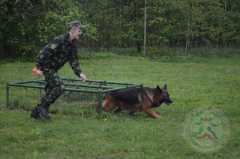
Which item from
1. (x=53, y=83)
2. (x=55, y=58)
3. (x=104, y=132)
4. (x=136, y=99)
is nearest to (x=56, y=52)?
(x=55, y=58)

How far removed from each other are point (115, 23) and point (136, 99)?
21.0 metres

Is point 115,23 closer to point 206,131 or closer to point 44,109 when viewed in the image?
point 44,109

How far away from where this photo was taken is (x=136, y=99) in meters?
7.64

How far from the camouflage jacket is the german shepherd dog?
5.81 ft

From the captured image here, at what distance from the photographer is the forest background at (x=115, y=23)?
1980cm

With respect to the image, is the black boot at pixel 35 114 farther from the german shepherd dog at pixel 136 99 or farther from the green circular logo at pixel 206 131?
the green circular logo at pixel 206 131

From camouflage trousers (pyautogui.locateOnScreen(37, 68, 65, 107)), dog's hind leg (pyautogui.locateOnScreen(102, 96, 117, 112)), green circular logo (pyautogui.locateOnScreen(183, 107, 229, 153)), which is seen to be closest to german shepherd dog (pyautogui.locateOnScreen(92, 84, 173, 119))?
dog's hind leg (pyautogui.locateOnScreen(102, 96, 117, 112))

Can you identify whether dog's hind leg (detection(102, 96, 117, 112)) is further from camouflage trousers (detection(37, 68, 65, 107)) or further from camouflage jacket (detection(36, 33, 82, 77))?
camouflage jacket (detection(36, 33, 82, 77))

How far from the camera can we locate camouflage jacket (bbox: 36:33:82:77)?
20.6 feet

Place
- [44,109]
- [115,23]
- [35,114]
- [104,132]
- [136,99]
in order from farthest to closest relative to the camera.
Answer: [115,23]
[136,99]
[35,114]
[44,109]
[104,132]

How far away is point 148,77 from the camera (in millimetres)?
14609

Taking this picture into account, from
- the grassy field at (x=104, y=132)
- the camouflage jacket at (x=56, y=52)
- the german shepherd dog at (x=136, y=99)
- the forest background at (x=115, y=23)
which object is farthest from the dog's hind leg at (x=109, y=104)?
the forest background at (x=115, y=23)

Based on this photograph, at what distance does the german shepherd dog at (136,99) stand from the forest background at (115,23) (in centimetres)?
1267

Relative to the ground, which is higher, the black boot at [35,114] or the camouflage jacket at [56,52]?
the camouflage jacket at [56,52]
